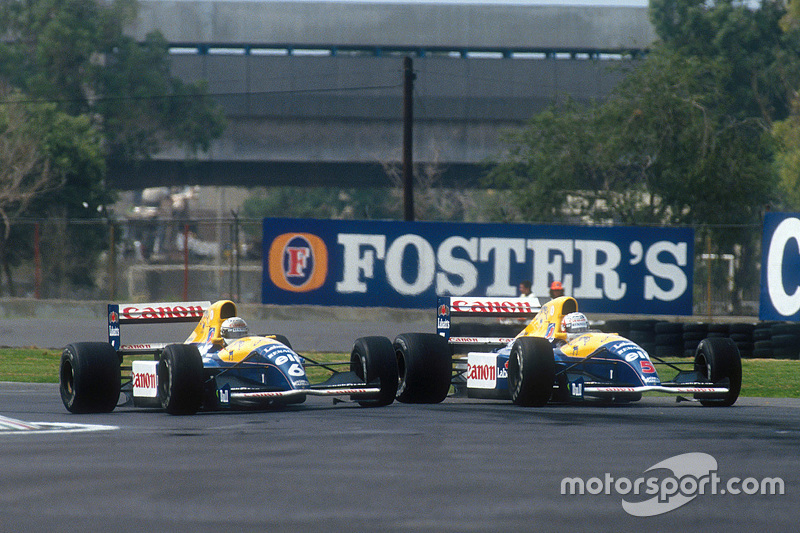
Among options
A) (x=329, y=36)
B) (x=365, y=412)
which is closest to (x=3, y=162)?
(x=329, y=36)

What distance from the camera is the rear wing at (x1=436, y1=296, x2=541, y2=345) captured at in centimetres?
1638

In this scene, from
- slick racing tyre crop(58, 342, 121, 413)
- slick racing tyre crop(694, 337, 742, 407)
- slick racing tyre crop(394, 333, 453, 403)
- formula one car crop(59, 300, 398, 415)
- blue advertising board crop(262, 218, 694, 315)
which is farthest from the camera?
blue advertising board crop(262, 218, 694, 315)

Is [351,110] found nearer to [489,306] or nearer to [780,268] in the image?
[780,268]

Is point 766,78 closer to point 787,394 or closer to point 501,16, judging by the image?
point 501,16

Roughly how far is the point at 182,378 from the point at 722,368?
6234 mm

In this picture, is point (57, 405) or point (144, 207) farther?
point (144, 207)

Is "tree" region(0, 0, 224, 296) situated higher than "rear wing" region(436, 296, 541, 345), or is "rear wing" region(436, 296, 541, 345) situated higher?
"tree" region(0, 0, 224, 296)

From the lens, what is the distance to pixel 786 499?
8.20 metres

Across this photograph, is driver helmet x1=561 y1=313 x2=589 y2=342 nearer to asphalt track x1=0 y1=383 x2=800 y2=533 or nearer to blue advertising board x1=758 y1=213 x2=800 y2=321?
asphalt track x1=0 y1=383 x2=800 y2=533

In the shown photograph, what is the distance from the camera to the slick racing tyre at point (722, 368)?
589 inches

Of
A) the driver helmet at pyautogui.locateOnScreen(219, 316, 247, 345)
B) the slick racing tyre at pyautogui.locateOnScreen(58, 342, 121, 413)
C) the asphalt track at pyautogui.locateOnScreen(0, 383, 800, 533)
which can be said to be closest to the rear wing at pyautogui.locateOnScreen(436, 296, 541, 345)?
the asphalt track at pyautogui.locateOnScreen(0, 383, 800, 533)

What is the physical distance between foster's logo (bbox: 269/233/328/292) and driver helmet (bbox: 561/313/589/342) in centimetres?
1265

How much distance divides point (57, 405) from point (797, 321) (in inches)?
518

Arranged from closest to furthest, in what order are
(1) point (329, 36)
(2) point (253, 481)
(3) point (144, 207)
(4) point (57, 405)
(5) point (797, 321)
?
(2) point (253, 481), (4) point (57, 405), (5) point (797, 321), (1) point (329, 36), (3) point (144, 207)
